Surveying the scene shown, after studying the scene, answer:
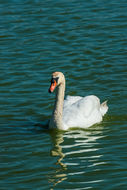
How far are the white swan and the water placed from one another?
9.3 inches

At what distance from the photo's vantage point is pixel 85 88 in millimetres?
15430

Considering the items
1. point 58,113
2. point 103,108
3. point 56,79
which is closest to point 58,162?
point 58,113

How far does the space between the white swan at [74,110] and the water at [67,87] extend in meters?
0.24

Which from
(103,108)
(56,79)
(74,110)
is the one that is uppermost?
(56,79)

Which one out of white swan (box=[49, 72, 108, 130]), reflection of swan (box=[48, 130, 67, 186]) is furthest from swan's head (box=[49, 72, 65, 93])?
reflection of swan (box=[48, 130, 67, 186])

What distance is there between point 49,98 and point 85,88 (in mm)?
1085

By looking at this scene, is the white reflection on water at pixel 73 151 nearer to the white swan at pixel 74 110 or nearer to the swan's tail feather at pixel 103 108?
the white swan at pixel 74 110

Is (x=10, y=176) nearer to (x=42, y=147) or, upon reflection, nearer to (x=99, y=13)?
(x=42, y=147)

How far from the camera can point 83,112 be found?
536 inches

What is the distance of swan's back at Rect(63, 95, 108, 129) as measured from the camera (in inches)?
526

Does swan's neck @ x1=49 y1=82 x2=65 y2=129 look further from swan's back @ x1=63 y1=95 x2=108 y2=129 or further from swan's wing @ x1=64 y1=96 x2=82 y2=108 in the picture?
swan's wing @ x1=64 y1=96 x2=82 y2=108

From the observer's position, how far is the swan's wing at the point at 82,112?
1336 centimetres

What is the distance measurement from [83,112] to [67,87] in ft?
7.15

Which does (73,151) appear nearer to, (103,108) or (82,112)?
(82,112)
